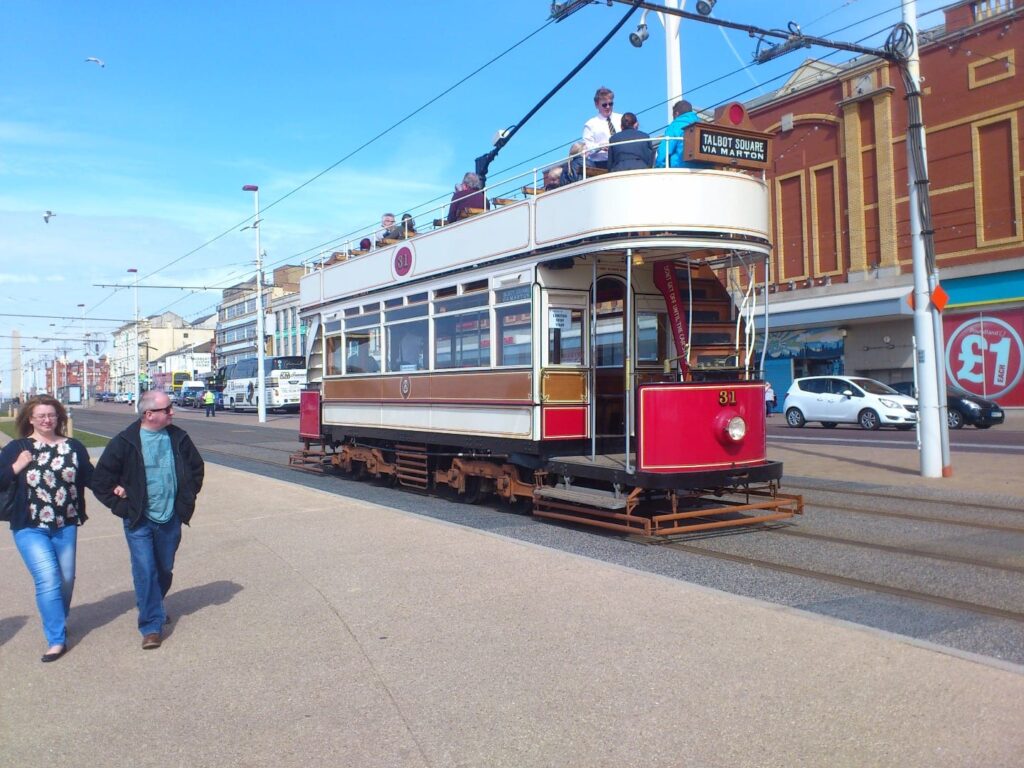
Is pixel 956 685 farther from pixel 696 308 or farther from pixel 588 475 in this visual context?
pixel 696 308

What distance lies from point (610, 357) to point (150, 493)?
5816 mm

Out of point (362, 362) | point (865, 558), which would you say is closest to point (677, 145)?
point (865, 558)

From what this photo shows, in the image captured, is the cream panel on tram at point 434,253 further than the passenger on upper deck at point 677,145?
Yes

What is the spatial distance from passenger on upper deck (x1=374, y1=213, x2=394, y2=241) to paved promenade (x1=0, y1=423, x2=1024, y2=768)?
7040 mm

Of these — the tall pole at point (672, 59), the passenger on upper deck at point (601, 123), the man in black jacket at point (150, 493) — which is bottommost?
the man in black jacket at point (150, 493)

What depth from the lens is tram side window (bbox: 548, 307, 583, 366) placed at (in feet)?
32.5

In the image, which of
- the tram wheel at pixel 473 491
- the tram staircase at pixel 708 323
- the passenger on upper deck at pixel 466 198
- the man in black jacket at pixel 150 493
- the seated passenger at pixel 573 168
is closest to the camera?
the man in black jacket at pixel 150 493

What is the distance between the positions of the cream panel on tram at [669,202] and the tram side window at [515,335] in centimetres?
119

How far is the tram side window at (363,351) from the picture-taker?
13.5 m

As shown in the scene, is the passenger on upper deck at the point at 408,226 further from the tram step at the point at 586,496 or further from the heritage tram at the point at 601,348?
the tram step at the point at 586,496

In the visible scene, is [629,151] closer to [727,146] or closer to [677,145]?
[677,145]

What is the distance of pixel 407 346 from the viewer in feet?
41.4

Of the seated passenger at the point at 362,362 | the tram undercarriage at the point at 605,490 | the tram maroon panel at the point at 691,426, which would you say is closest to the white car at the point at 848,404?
the tram undercarriage at the point at 605,490

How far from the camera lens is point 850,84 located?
33656mm
